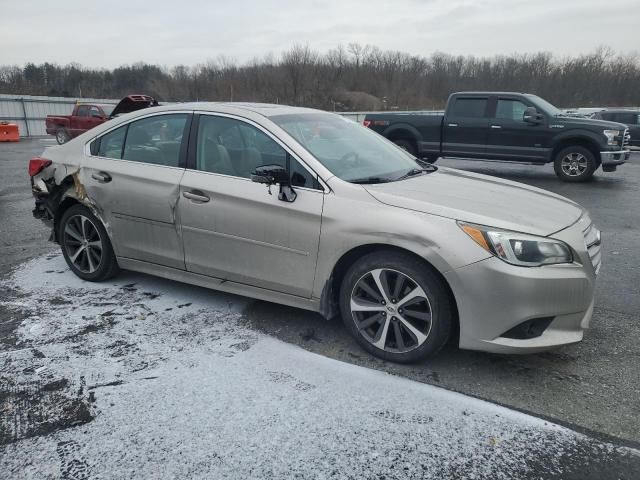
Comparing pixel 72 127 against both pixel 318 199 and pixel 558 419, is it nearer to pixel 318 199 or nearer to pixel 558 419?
pixel 318 199

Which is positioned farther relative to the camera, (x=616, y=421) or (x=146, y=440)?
(x=616, y=421)

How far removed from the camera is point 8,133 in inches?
896

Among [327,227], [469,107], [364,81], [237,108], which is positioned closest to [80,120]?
[469,107]

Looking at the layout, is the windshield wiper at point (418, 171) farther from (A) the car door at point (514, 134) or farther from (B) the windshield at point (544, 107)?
(B) the windshield at point (544, 107)

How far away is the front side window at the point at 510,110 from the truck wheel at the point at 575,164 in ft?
4.15

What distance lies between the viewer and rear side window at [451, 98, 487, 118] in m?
12.1

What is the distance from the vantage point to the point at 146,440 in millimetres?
2506

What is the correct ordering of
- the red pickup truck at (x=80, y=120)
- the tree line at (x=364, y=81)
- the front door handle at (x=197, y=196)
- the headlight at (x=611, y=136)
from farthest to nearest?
1. the tree line at (x=364, y=81)
2. the red pickup truck at (x=80, y=120)
3. the headlight at (x=611, y=136)
4. the front door handle at (x=197, y=196)

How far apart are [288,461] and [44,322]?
246 cm

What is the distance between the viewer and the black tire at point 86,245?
4473 mm

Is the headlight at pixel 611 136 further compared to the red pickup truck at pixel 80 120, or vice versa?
the red pickup truck at pixel 80 120

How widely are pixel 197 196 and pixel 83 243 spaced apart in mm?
1504

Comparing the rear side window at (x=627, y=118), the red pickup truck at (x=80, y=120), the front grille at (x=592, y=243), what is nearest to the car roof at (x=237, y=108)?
the front grille at (x=592, y=243)

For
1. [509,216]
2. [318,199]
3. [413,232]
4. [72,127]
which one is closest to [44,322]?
[318,199]
